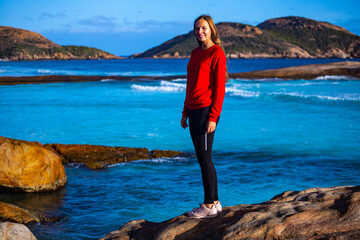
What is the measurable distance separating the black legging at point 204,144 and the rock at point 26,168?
4.25 meters

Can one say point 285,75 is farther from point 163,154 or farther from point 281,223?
point 281,223

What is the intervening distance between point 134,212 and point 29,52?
6766 inches

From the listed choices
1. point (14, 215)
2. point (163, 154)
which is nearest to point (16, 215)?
point (14, 215)

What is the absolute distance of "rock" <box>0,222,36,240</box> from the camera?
448 centimetres

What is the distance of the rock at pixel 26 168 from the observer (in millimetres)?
7156

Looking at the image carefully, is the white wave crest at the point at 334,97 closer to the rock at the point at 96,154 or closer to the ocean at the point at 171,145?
the ocean at the point at 171,145

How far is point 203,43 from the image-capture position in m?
4.09

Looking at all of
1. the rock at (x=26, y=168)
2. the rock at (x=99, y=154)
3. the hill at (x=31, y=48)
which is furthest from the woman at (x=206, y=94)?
the hill at (x=31, y=48)

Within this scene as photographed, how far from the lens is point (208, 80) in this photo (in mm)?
3982

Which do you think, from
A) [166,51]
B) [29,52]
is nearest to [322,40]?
[166,51]

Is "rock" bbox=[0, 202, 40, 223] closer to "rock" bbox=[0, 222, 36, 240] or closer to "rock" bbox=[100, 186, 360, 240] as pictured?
"rock" bbox=[0, 222, 36, 240]

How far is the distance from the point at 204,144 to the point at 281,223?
1059 mm

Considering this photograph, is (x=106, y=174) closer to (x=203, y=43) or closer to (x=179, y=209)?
(x=179, y=209)

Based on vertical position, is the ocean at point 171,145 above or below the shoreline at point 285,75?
below
